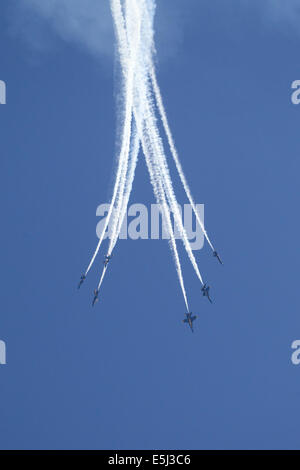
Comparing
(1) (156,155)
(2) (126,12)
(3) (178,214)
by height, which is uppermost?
(2) (126,12)
